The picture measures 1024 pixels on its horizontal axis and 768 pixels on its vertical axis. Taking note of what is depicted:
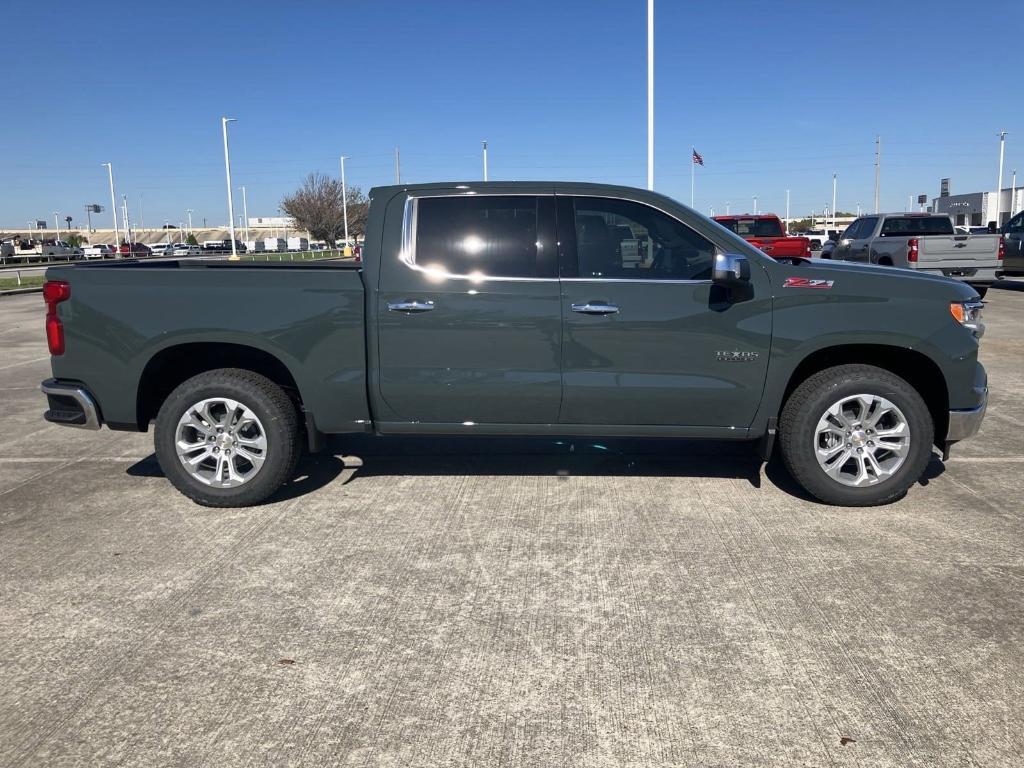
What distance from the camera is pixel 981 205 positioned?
83500 millimetres

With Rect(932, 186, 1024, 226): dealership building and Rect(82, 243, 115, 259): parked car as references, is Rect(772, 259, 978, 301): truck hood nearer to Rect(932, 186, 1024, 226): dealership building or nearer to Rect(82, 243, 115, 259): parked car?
Rect(932, 186, 1024, 226): dealership building

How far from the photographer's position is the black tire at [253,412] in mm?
5121

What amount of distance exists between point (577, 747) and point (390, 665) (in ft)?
2.86

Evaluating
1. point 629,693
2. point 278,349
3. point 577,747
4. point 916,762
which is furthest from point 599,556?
point 278,349

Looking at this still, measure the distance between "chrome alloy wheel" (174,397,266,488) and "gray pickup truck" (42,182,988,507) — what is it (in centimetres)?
1

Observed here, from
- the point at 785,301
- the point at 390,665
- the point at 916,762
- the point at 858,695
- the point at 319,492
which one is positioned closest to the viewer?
the point at 916,762

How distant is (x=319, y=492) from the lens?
5.55 metres

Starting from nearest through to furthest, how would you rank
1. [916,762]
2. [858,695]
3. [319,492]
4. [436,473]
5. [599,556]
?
[916,762]
[858,695]
[599,556]
[319,492]
[436,473]

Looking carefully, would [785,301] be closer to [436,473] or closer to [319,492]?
[436,473]

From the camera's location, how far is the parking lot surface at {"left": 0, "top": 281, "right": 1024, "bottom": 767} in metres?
2.85

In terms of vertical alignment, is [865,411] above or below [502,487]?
above

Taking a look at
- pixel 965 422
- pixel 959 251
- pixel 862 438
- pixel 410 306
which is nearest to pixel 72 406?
pixel 410 306

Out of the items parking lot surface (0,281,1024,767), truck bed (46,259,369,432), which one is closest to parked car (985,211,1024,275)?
parking lot surface (0,281,1024,767)

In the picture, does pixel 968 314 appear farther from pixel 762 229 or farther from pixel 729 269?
pixel 762 229
